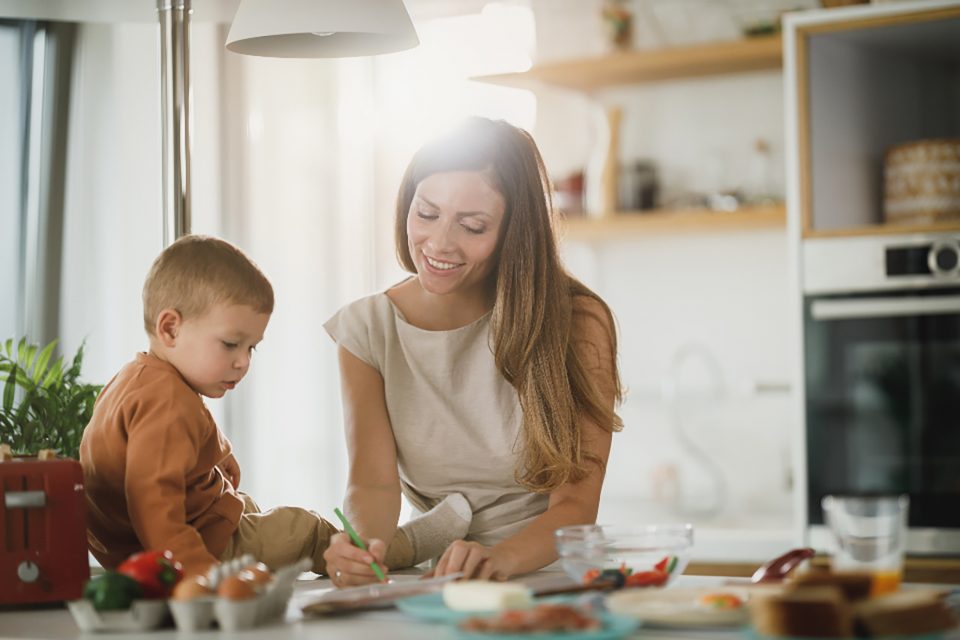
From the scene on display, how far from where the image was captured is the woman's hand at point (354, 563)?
1.50 meters

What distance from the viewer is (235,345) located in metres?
1.60

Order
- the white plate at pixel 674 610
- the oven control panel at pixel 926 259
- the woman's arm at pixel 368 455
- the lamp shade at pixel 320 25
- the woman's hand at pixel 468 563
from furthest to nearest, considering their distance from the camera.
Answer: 1. the oven control panel at pixel 926 259
2. the woman's arm at pixel 368 455
3. the lamp shade at pixel 320 25
4. the woman's hand at pixel 468 563
5. the white plate at pixel 674 610

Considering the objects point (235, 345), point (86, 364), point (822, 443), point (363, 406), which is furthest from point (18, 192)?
point (822, 443)

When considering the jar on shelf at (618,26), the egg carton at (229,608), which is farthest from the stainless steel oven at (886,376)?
the egg carton at (229,608)

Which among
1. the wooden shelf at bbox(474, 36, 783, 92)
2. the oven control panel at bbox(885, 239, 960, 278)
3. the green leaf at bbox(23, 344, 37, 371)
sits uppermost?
the wooden shelf at bbox(474, 36, 783, 92)

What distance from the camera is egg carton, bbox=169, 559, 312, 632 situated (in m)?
1.21

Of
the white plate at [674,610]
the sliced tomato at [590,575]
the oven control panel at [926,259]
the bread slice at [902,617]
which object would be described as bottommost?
the sliced tomato at [590,575]

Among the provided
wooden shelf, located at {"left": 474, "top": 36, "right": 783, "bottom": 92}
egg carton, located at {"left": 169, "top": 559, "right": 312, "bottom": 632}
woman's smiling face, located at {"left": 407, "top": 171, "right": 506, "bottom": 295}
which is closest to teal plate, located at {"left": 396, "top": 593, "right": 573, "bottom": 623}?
egg carton, located at {"left": 169, "top": 559, "right": 312, "bottom": 632}

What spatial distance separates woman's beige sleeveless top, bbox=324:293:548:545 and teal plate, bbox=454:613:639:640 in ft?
2.60

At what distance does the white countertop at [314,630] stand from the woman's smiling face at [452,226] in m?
0.69

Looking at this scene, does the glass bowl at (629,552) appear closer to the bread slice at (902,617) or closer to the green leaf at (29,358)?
the bread slice at (902,617)

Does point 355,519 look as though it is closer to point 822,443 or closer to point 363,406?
point 363,406

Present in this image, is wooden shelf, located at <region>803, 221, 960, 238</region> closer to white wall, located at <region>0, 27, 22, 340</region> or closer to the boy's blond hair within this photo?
the boy's blond hair

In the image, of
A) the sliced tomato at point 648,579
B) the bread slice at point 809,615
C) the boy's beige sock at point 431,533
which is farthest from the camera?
the boy's beige sock at point 431,533
